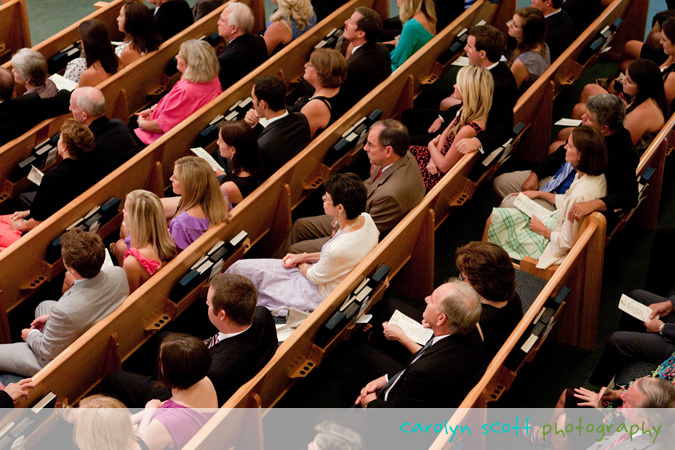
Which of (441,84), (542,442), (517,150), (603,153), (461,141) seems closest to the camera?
(542,442)

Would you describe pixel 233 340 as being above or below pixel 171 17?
below

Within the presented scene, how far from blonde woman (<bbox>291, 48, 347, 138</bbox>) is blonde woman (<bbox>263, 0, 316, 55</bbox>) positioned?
1079mm

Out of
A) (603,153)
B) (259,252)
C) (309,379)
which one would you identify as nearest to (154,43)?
(259,252)

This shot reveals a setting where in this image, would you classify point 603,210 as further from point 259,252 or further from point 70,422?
point 70,422

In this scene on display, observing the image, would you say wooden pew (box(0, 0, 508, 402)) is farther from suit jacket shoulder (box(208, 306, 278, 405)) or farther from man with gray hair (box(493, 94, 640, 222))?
man with gray hair (box(493, 94, 640, 222))

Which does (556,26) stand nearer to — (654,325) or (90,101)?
(654,325)

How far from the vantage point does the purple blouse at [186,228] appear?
415cm

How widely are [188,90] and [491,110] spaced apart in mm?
2039

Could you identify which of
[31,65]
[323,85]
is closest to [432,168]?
[323,85]

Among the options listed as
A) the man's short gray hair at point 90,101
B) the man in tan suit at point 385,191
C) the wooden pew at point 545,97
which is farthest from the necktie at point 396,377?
the man's short gray hair at point 90,101

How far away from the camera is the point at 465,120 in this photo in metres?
4.92

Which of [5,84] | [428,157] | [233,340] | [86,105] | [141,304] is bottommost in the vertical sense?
[428,157]

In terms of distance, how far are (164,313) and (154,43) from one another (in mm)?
2658

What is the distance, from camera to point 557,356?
4336 millimetres
